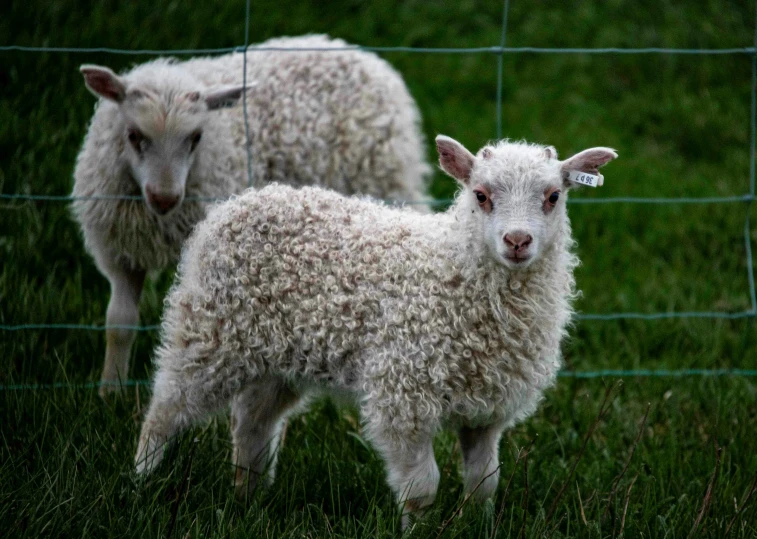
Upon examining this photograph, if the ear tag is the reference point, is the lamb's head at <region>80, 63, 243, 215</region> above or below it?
above

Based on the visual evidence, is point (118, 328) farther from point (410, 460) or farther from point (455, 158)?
point (455, 158)

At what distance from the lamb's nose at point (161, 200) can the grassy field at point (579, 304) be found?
81 centimetres

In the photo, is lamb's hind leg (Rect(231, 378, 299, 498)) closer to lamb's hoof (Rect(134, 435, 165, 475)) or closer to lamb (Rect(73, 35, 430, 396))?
lamb's hoof (Rect(134, 435, 165, 475))

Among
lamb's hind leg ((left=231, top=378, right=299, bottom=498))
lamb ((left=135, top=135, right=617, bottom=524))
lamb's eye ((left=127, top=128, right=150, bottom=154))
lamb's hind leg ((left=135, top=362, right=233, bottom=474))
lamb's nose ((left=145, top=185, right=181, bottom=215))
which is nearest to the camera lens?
lamb ((left=135, top=135, right=617, bottom=524))

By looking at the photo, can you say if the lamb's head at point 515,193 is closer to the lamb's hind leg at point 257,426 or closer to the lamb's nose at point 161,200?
the lamb's hind leg at point 257,426

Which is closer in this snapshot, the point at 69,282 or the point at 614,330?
the point at 69,282

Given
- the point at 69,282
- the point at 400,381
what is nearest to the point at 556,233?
the point at 400,381

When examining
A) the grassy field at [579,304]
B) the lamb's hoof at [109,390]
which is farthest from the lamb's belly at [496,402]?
the lamb's hoof at [109,390]

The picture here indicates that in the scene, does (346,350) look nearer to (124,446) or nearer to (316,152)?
(124,446)

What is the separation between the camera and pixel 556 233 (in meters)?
3.43

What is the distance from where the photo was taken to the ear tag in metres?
3.38

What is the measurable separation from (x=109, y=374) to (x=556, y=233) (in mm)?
2322

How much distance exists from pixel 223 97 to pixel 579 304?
252 centimetres

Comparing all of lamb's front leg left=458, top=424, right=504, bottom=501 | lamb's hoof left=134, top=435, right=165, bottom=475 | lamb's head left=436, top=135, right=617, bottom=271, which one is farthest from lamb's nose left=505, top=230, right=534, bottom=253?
lamb's hoof left=134, top=435, right=165, bottom=475
